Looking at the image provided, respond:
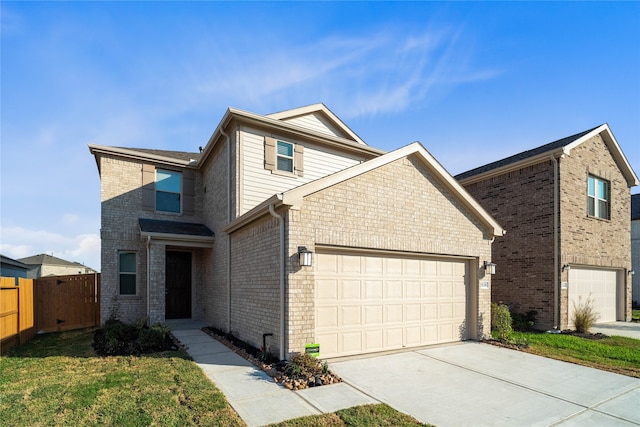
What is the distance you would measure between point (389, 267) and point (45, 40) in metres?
8.86

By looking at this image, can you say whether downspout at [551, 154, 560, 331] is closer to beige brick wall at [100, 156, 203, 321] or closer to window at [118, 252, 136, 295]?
beige brick wall at [100, 156, 203, 321]

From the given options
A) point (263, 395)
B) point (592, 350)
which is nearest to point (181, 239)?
point (263, 395)

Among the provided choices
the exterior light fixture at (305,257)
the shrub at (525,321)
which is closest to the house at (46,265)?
the exterior light fixture at (305,257)

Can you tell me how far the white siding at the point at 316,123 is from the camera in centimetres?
1265

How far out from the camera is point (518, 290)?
12.8 m

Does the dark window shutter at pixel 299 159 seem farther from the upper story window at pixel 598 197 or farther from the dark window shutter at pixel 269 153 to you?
the upper story window at pixel 598 197

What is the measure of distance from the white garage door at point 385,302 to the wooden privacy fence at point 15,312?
7.51m

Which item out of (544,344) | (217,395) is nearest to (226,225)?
(217,395)

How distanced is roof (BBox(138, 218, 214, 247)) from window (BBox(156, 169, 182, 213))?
618 millimetres

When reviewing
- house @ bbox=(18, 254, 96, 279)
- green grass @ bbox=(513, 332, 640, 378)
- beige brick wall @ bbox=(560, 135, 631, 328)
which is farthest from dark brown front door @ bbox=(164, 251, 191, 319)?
house @ bbox=(18, 254, 96, 279)

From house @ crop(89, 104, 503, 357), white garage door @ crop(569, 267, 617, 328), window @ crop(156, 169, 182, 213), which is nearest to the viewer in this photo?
house @ crop(89, 104, 503, 357)

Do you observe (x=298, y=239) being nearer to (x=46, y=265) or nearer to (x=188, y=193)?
(x=188, y=193)

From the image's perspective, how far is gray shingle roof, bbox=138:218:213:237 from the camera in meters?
11.0

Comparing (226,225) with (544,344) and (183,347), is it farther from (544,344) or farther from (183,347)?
(544,344)
